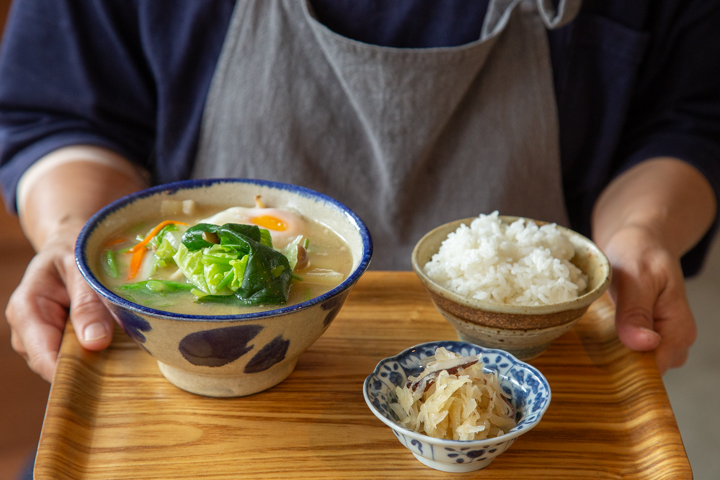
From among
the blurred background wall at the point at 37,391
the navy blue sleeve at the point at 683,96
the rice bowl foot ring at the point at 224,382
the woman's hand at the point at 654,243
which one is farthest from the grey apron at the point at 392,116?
the blurred background wall at the point at 37,391

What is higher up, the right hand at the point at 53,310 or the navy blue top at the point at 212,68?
the navy blue top at the point at 212,68

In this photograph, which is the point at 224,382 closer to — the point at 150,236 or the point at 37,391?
the point at 150,236

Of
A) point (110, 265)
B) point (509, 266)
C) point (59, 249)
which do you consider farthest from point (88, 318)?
point (509, 266)

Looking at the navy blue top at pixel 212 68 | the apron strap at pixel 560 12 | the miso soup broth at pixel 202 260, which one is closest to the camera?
the miso soup broth at pixel 202 260

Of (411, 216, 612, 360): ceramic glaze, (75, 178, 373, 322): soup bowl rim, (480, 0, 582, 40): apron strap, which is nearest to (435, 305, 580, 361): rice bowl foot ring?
(411, 216, 612, 360): ceramic glaze

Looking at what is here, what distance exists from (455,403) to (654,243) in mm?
836

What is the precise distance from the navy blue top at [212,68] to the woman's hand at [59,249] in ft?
0.23

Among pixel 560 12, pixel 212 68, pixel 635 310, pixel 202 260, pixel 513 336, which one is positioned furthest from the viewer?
pixel 212 68

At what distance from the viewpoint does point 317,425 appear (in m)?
1.11

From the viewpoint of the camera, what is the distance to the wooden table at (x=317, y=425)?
40.1 inches

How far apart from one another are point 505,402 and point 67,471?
0.73 metres

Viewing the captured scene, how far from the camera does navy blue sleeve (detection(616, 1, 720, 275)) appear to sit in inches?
72.4

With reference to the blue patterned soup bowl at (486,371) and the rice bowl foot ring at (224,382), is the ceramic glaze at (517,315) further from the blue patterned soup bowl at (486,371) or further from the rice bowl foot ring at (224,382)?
the rice bowl foot ring at (224,382)

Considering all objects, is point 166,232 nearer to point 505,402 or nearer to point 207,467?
point 207,467
